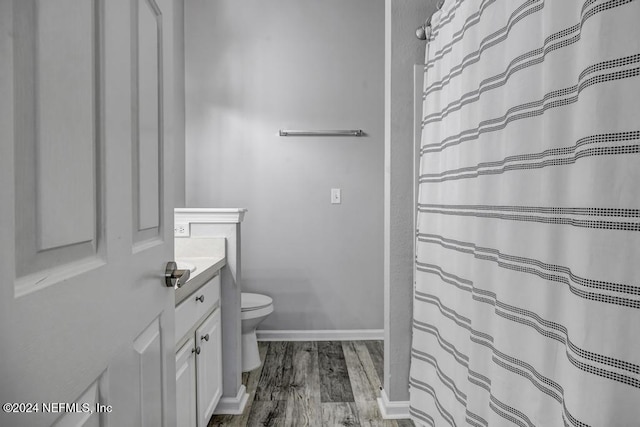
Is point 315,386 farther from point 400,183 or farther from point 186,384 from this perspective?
point 400,183

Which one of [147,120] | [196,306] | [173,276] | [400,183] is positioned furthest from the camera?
[400,183]

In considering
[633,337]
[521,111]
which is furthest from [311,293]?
[633,337]

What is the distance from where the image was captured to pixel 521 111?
980 millimetres

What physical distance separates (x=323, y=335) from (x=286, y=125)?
1691 mm

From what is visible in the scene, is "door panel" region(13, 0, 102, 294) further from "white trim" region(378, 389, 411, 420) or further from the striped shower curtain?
"white trim" region(378, 389, 411, 420)

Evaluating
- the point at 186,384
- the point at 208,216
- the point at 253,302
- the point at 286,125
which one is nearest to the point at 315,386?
the point at 253,302

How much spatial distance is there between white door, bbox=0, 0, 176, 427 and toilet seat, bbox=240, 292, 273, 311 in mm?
1587

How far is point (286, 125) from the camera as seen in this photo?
3049 millimetres

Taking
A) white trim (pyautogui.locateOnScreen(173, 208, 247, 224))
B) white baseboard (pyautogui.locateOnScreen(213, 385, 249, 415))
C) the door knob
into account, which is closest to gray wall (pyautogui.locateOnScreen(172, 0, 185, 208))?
white trim (pyautogui.locateOnScreen(173, 208, 247, 224))

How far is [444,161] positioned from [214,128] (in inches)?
81.6

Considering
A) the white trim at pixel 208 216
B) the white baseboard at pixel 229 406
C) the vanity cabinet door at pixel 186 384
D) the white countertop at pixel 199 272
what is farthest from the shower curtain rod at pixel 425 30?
the white baseboard at pixel 229 406

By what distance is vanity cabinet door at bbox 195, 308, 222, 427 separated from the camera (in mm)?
1563

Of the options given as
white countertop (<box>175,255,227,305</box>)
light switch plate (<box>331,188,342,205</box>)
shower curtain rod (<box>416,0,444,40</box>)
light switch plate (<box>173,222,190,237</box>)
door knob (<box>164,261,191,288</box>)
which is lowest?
white countertop (<box>175,255,227,305</box>)

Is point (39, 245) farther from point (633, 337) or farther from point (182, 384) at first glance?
point (182, 384)
